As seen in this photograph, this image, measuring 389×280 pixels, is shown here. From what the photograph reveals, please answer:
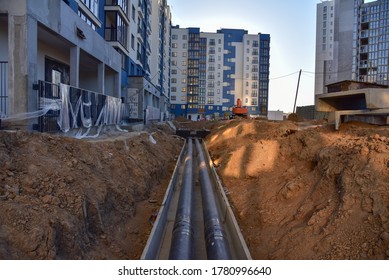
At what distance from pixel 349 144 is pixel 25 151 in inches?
308

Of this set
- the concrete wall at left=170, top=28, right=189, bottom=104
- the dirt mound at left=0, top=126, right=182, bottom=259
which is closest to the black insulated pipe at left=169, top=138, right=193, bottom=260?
the dirt mound at left=0, top=126, right=182, bottom=259

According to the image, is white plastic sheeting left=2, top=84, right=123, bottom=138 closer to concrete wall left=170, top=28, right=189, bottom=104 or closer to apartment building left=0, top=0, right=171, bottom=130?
apartment building left=0, top=0, right=171, bottom=130

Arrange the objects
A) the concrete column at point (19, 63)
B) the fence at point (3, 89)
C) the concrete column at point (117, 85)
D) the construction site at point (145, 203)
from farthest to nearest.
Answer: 1. the concrete column at point (117, 85)
2. the fence at point (3, 89)
3. the concrete column at point (19, 63)
4. the construction site at point (145, 203)

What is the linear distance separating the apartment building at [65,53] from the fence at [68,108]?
5cm

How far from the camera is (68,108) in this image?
1109cm

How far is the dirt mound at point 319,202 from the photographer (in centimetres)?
496

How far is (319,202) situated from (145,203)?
16.6ft

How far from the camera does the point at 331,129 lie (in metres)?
11.2

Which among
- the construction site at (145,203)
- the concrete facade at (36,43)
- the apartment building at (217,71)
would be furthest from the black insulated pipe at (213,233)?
the apartment building at (217,71)

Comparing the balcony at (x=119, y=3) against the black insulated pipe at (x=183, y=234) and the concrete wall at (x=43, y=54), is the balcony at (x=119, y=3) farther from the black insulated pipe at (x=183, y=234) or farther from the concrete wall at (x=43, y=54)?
the black insulated pipe at (x=183, y=234)

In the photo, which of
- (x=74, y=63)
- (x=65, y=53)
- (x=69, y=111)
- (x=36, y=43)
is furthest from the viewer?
(x=65, y=53)

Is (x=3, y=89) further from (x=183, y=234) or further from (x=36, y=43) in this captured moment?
(x=183, y=234)

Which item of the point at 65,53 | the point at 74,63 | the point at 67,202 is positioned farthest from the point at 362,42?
the point at 67,202

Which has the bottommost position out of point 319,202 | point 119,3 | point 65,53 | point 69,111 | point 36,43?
point 319,202
